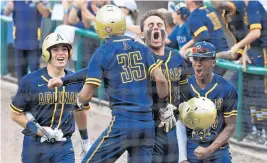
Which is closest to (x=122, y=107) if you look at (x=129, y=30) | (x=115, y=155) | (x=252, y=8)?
(x=115, y=155)

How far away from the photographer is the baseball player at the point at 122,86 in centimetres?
483

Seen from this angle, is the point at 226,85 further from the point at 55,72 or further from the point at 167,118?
the point at 55,72

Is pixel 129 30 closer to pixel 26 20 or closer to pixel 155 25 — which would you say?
pixel 26 20

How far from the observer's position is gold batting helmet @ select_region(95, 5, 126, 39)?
4879mm

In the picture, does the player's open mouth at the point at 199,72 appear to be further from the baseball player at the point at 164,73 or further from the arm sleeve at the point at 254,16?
the arm sleeve at the point at 254,16

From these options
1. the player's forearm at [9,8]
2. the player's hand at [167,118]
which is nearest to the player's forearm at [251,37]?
the player's hand at [167,118]

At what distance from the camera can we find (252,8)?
6.89m

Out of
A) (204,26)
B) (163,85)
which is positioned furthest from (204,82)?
(204,26)

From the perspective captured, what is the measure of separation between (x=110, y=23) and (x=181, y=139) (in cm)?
117

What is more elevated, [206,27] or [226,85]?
[206,27]

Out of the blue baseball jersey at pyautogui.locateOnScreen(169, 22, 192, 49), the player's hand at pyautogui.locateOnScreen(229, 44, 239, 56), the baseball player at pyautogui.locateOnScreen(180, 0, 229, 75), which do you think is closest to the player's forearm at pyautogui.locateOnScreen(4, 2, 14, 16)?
the blue baseball jersey at pyautogui.locateOnScreen(169, 22, 192, 49)

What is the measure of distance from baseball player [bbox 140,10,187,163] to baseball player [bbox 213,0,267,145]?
178 cm

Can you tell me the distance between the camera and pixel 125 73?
483 cm

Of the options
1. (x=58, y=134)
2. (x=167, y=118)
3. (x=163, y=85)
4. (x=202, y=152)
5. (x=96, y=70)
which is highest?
(x=96, y=70)
